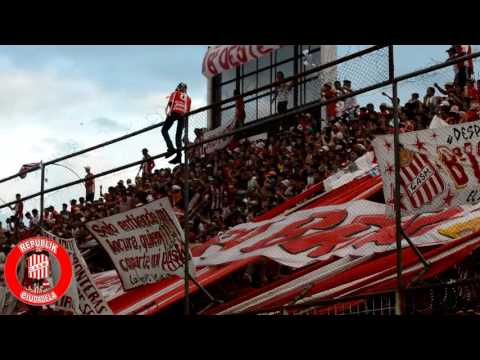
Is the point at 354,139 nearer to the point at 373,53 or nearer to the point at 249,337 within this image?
the point at 373,53

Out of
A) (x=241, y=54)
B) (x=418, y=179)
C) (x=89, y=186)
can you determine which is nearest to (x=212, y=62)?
(x=241, y=54)

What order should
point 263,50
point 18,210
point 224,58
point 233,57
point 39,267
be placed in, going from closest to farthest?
point 39,267, point 18,210, point 263,50, point 233,57, point 224,58

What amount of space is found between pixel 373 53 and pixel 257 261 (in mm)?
2663

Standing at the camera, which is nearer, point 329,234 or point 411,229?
point 411,229

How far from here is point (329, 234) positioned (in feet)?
27.2

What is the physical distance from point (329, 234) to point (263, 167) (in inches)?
111

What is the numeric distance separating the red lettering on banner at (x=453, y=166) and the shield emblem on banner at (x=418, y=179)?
87 mm

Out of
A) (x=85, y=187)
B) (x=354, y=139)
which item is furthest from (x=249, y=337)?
(x=85, y=187)

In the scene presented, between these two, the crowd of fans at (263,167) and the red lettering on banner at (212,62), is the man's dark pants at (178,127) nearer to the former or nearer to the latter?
the crowd of fans at (263,167)

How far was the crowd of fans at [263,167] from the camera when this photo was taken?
29.5ft

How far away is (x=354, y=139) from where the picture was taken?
9555 millimetres

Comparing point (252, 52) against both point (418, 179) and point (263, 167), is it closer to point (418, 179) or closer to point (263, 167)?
point (263, 167)

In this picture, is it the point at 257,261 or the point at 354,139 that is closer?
the point at 257,261

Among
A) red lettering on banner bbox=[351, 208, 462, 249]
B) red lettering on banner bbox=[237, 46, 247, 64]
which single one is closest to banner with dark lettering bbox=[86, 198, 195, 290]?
red lettering on banner bbox=[351, 208, 462, 249]
